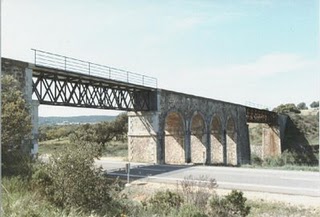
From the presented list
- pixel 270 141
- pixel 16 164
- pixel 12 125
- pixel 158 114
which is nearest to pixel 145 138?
pixel 158 114

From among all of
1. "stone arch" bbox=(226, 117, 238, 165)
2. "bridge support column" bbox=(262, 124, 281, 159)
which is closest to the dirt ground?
"stone arch" bbox=(226, 117, 238, 165)

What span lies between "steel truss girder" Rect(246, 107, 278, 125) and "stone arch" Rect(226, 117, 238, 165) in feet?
19.9

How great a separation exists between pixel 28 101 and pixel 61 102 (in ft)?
8.31

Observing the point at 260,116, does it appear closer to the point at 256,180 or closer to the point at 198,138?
the point at 198,138

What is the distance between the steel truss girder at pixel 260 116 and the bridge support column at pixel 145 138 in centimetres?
2104

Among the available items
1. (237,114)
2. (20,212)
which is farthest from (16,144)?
(237,114)

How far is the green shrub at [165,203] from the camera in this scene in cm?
1176

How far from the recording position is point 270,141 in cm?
5262

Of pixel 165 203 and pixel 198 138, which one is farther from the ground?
pixel 198 138

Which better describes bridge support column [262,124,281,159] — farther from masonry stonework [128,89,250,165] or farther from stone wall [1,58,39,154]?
stone wall [1,58,39,154]

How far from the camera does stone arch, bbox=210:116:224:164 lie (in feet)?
125

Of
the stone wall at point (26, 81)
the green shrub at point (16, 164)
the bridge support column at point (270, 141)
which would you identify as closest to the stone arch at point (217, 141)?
the bridge support column at point (270, 141)

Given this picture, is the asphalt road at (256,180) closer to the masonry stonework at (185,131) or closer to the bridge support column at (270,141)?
the masonry stonework at (185,131)

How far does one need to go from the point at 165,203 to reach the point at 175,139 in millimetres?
20004
